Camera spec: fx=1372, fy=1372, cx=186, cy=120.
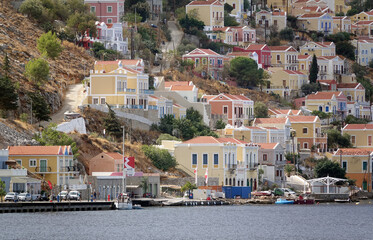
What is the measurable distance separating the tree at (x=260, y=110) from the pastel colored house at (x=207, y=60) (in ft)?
44.9

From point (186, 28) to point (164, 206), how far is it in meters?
71.8

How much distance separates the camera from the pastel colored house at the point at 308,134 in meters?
155

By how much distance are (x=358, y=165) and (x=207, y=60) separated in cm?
3077

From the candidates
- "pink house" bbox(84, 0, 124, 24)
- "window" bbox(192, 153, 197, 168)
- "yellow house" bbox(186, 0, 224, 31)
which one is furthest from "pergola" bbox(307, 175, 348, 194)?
"yellow house" bbox(186, 0, 224, 31)

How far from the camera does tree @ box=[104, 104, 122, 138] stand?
125625mm

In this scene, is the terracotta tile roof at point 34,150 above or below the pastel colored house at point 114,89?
below

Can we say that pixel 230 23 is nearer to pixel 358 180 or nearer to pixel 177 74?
pixel 177 74

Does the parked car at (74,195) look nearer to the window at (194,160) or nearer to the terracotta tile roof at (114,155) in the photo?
the terracotta tile roof at (114,155)

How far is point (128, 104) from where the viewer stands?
435ft

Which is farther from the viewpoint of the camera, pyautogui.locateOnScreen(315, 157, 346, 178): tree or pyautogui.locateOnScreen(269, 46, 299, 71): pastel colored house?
pyautogui.locateOnScreen(269, 46, 299, 71): pastel colored house

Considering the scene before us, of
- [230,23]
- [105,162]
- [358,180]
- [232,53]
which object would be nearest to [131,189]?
[105,162]

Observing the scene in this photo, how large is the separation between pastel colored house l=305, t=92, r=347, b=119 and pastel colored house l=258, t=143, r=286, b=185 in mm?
30531

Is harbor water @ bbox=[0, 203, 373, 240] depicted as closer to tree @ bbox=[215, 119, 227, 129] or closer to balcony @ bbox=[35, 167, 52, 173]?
balcony @ bbox=[35, 167, 52, 173]

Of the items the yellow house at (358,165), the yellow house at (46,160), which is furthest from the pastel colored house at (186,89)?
the yellow house at (46,160)
